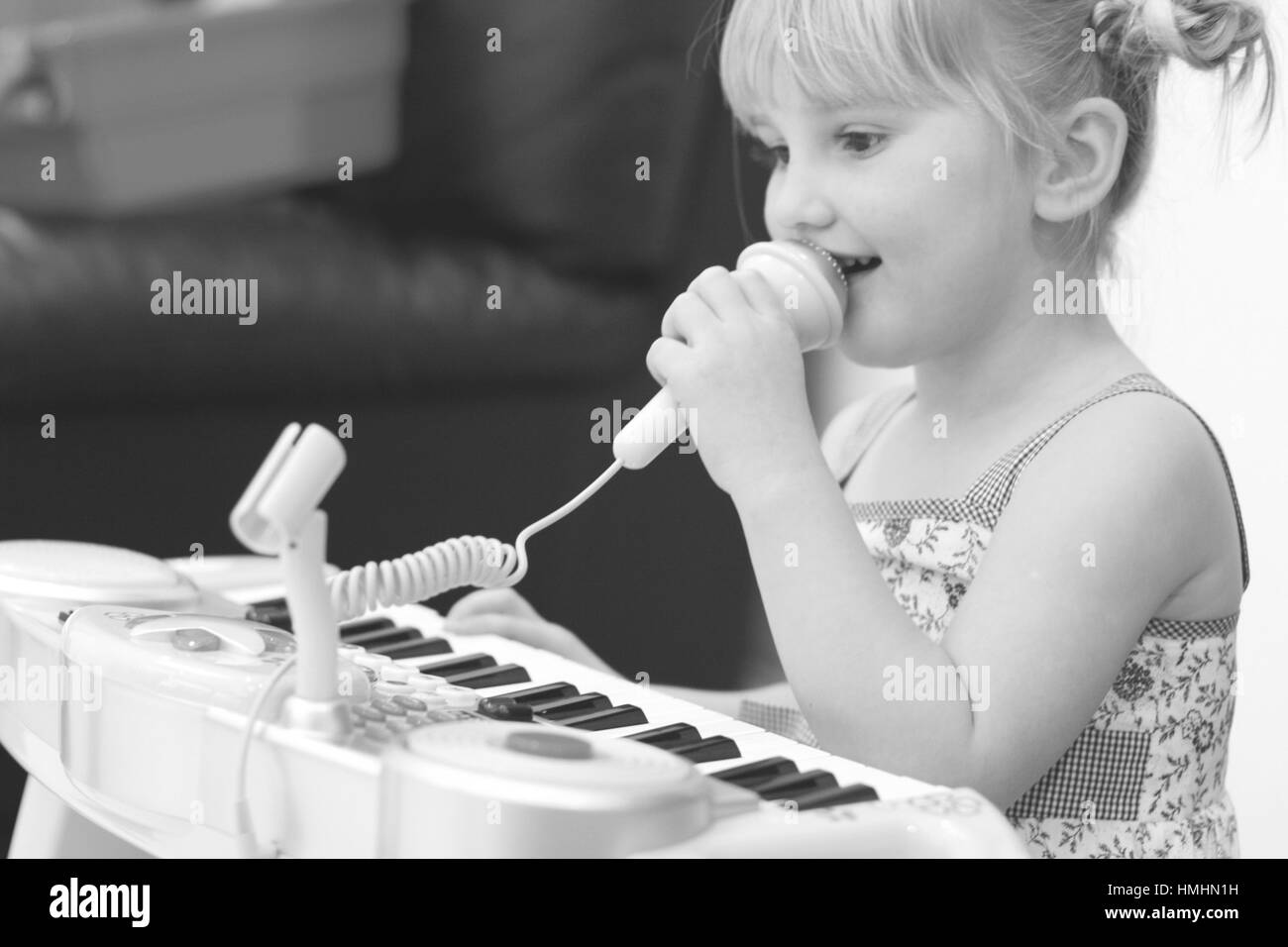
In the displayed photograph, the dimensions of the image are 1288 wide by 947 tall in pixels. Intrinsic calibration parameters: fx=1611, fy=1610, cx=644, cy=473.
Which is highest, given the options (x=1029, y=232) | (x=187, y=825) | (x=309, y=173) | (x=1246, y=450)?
(x=309, y=173)

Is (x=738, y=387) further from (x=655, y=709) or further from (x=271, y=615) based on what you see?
(x=271, y=615)

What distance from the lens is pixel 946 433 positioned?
1.04m

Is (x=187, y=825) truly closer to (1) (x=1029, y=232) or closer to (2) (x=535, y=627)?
(2) (x=535, y=627)

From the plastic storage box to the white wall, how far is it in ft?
2.50

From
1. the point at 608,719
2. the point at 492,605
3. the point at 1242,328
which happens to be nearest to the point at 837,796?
the point at 608,719

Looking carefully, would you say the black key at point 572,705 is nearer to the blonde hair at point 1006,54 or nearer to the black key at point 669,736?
the black key at point 669,736

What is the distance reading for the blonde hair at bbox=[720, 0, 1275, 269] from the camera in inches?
35.9

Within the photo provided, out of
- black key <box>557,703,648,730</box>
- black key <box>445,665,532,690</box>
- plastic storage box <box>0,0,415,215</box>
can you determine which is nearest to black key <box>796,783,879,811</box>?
black key <box>557,703,648,730</box>

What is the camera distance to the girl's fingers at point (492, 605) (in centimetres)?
100

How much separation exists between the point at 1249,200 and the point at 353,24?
85cm

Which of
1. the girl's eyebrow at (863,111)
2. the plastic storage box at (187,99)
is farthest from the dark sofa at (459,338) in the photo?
the girl's eyebrow at (863,111)

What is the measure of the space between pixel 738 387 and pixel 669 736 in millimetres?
213

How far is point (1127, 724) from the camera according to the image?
909 millimetres
